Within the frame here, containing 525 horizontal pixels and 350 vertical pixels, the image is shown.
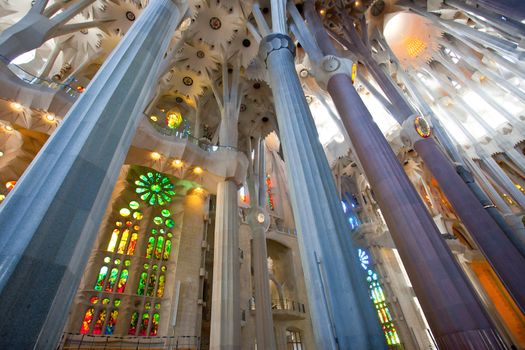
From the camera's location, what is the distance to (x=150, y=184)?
44.4 ft

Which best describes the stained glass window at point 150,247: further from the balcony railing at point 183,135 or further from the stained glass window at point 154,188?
the balcony railing at point 183,135

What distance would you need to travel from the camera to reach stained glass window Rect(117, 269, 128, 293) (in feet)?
35.4

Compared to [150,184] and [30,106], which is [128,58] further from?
[150,184]

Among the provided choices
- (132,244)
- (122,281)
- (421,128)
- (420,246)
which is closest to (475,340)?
(420,246)

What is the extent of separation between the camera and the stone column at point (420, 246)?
4.23 metres

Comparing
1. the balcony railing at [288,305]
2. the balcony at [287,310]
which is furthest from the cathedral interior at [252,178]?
the balcony railing at [288,305]

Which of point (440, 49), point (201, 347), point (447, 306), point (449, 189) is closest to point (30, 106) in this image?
point (201, 347)

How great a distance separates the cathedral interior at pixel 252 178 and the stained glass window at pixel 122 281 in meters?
0.08

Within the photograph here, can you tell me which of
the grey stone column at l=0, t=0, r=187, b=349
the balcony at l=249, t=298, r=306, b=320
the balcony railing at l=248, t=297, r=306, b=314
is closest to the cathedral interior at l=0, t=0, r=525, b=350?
the grey stone column at l=0, t=0, r=187, b=349

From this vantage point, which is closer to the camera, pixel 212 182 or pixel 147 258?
pixel 212 182

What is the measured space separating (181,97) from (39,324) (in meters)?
15.2

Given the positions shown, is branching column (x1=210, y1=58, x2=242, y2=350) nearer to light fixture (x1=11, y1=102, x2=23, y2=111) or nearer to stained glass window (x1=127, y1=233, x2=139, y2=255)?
stained glass window (x1=127, y1=233, x2=139, y2=255)

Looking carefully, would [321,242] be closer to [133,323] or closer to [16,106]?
[133,323]

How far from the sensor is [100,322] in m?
9.73
